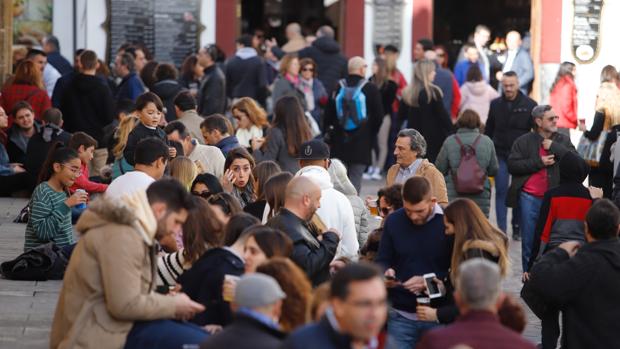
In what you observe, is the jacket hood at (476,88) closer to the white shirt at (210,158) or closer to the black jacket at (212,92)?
the black jacket at (212,92)

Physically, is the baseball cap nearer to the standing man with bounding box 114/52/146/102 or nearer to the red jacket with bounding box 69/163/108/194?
the red jacket with bounding box 69/163/108/194

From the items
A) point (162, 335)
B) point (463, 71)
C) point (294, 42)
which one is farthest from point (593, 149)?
point (162, 335)

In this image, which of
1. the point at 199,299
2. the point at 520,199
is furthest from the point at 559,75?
the point at 199,299

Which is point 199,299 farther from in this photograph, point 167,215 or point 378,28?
point 378,28

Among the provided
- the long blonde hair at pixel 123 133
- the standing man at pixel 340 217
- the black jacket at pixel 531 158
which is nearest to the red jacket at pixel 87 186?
the long blonde hair at pixel 123 133

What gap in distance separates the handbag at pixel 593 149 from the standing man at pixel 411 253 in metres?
6.62

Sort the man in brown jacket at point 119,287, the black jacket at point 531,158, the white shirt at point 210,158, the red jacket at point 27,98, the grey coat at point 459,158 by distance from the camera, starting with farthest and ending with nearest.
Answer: the red jacket at point 27,98, the grey coat at point 459,158, the black jacket at point 531,158, the white shirt at point 210,158, the man in brown jacket at point 119,287

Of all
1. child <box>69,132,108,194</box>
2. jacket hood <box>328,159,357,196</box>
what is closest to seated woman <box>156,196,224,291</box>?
jacket hood <box>328,159,357,196</box>

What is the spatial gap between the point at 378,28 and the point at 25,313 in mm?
14731

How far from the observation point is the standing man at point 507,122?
17.0m

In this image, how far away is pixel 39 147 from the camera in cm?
1686

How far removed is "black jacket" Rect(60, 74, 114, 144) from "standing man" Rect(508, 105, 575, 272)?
16.2 ft

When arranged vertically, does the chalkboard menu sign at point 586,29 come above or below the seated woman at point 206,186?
above

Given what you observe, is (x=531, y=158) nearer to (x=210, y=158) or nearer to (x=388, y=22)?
(x=210, y=158)
